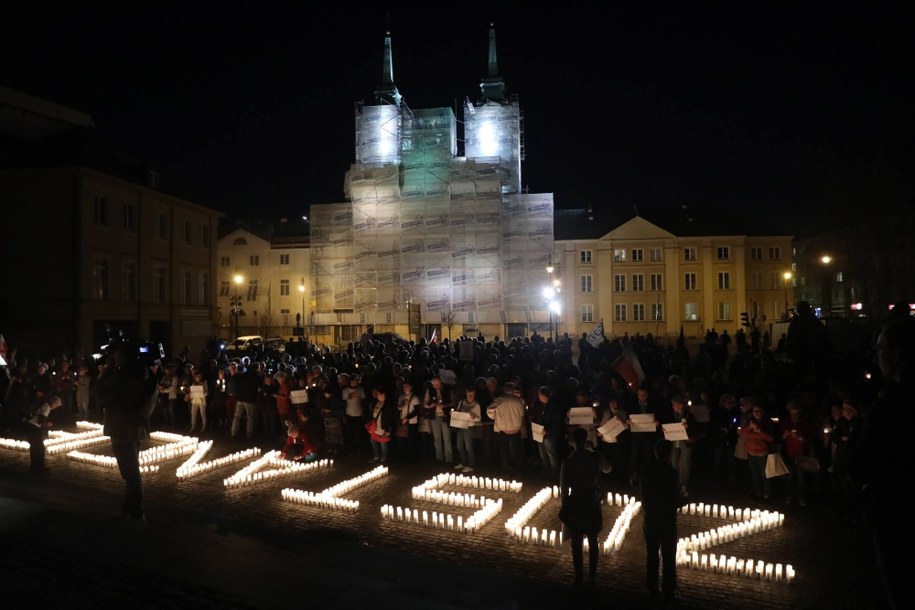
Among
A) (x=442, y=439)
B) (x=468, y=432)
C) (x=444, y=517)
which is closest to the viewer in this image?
(x=444, y=517)

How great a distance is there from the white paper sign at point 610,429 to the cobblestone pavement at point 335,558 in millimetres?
864

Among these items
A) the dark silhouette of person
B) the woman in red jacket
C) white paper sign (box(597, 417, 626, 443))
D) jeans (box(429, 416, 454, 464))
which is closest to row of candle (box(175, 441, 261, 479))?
jeans (box(429, 416, 454, 464))

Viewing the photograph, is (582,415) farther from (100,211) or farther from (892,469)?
(100,211)

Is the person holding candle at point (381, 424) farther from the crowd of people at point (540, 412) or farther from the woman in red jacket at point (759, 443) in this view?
the woman in red jacket at point (759, 443)

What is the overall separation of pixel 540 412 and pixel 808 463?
13.9 ft

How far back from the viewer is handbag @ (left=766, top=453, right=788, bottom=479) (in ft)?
33.0

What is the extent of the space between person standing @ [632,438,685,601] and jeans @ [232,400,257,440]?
34.6 ft

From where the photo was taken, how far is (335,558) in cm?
730

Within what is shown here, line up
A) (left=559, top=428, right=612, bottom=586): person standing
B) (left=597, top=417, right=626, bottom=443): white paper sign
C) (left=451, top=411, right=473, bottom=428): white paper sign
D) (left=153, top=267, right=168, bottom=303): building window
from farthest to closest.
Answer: (left=153, top=267, right=168, bottom=303): building window
(left=451, top=411, right=473, bottom=428): white paper sign
(left=597, top=417, right=626, bottom=443): white paper sign
(left=559, top=428, right=612, bottom=586): person standing

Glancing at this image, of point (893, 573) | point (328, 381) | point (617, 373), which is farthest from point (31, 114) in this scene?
point (893, 573)

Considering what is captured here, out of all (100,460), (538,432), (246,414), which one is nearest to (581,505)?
(538,432)

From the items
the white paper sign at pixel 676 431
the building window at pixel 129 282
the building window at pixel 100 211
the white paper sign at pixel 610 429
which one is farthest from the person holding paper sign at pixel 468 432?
the building window at pixel 129 282

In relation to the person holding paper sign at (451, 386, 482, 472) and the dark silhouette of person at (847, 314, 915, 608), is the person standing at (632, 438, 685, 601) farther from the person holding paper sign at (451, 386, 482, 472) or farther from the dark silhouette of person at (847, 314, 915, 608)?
the person holding paper sign at (451, 386, 482, 472)

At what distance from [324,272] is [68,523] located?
134ft
